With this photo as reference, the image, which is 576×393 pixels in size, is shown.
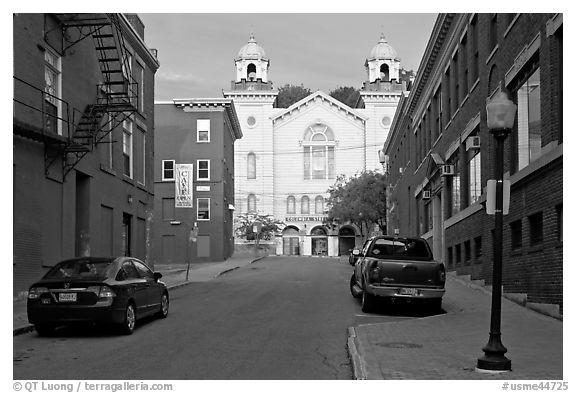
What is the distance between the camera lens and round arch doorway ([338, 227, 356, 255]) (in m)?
79.0

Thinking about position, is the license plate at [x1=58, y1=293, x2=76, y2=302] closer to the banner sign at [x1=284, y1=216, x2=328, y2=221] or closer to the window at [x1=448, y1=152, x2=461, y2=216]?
the window at [x1=448, y1=152, x2=461, y2=216]

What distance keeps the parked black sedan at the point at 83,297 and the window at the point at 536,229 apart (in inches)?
344

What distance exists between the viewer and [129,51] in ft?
101

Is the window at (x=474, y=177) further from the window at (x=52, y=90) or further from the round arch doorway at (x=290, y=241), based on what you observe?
the round arch doorway at (x=290, y=241)

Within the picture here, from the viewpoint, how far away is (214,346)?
12.2 m

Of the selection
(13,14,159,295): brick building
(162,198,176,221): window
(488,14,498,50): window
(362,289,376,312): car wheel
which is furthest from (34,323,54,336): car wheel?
(162,198,176,221): window

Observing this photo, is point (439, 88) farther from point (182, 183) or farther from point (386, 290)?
point (182, 183)

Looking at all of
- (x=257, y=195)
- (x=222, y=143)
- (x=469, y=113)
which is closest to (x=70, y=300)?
(x=469, y=113)

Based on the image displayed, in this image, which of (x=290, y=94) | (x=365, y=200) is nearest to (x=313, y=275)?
(x=365, y=200)

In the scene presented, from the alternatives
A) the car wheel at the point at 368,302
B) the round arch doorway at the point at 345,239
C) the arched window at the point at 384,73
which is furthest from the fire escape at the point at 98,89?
the arched window at the point at 384,73

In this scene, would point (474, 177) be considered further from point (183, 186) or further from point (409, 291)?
point (183, 186)

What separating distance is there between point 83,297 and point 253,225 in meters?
60.1

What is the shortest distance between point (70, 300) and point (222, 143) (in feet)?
140

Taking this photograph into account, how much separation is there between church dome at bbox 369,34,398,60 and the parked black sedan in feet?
221
